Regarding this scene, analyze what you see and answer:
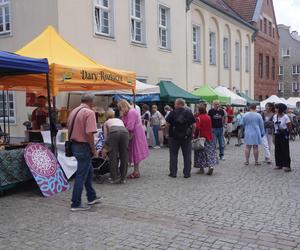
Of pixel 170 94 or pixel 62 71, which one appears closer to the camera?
pixel 62 71

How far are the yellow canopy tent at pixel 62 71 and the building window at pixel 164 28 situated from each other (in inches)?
379

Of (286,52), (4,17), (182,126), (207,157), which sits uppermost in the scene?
(286,52)

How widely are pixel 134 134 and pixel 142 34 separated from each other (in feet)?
31.9

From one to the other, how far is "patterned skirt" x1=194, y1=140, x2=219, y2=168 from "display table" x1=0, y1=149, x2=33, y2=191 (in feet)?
12.2

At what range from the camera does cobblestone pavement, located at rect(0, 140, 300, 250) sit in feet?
15.6

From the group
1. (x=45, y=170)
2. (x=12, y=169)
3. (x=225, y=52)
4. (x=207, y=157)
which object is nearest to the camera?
(x=12, y=169)

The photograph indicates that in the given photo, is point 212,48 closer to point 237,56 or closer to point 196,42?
point 196,42

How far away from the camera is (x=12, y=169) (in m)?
7.14

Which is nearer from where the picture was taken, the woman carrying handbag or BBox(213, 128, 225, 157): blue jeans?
the woman carrying handbag

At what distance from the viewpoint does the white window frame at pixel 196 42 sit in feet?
75.8

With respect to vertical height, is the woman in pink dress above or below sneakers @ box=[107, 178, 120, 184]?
above

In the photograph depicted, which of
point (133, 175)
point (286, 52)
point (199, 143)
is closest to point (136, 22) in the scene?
point (199, 143)

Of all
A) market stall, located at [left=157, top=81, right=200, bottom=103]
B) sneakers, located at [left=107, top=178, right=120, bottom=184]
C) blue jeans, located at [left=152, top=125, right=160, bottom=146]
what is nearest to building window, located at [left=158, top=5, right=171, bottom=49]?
market stall, located at [left=157, top=81, right=200, bottom=103]

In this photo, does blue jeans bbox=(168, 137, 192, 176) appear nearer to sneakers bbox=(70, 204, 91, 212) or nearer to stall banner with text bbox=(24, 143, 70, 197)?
stall banner with text bbox=(24, 143, 70, 197)
